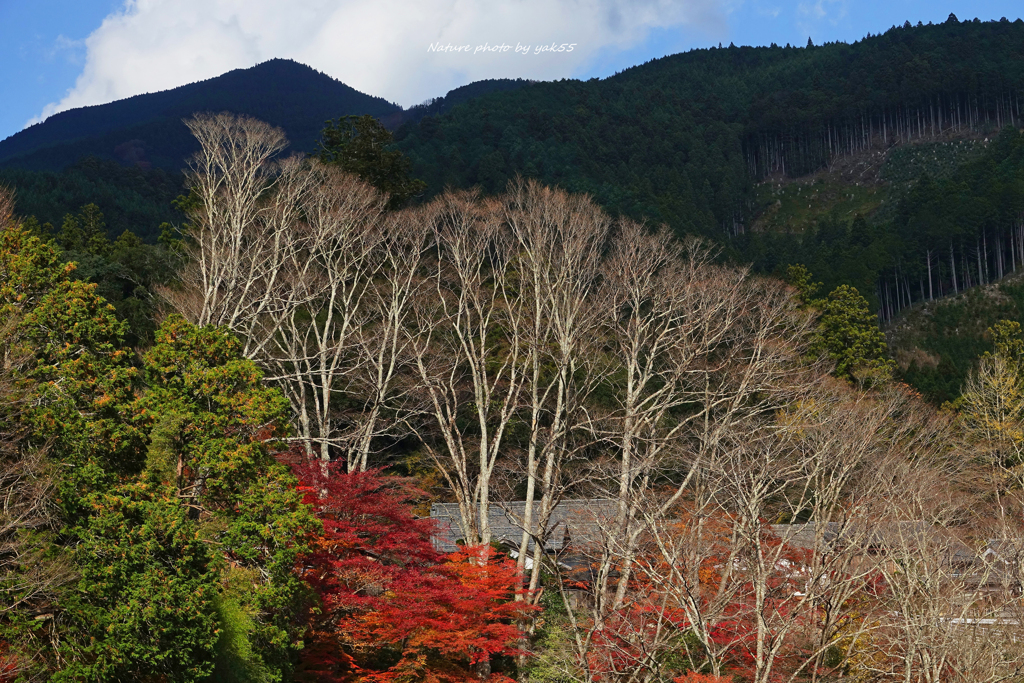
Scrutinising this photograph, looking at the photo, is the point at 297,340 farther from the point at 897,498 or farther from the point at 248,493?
the point at 897,498

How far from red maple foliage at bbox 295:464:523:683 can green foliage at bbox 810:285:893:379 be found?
21171 mm

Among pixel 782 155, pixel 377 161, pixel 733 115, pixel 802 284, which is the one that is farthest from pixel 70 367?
pixel 782 155

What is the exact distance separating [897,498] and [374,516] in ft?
38.7

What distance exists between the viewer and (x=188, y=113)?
143m

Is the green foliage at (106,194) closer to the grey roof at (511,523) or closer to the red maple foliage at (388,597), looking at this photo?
the grey roof at (511,523)

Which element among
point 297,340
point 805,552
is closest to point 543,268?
point 297,340

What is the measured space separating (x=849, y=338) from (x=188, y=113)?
131m

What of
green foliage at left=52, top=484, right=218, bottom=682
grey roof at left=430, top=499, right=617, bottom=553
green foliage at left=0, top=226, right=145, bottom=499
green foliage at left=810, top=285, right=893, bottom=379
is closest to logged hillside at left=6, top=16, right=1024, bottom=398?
green foliage at left=810, top=285, right=893, bottom=379

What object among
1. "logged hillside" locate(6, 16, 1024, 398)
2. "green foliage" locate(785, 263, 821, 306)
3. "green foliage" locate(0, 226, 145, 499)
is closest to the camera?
"green foliage" locate(0, 226, 145, 499)

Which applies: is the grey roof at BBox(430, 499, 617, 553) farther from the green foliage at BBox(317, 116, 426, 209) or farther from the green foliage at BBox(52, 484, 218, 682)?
the green foliage at BBox(317, 116, 426, 209)

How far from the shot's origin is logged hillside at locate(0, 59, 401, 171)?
406ft

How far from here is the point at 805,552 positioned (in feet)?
65.4

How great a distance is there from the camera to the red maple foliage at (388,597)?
55.8 feet

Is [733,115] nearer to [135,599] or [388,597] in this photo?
[388,597]
